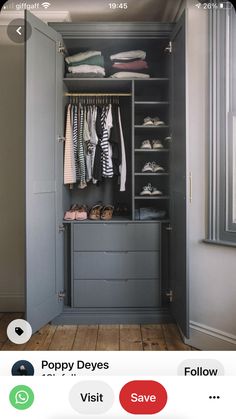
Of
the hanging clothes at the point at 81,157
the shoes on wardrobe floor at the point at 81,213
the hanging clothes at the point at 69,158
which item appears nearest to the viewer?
the hanging clothes at the point at 69,158

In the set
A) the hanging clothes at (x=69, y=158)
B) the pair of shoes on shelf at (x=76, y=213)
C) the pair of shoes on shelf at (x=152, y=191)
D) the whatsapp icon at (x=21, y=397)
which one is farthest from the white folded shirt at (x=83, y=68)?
the whatsapp icon at (x=21, y=397)

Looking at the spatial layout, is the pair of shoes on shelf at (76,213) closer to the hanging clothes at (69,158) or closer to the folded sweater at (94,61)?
the hanging clothes at (69,158)

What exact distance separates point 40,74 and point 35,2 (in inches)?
16.7

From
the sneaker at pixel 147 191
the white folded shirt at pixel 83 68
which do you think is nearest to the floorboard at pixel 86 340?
the sneaker at pixel 147 191

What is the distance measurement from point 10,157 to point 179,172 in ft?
1.34

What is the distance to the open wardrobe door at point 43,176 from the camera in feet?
2.58

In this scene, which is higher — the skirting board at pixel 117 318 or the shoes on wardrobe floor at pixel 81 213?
the shoes on wardrobe floor at pixel 81 213

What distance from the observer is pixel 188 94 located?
726 mm

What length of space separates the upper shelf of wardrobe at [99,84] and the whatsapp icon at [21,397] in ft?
2.97

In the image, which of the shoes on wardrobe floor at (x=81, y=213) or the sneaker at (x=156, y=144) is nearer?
the sneaker at (x=156, y=144)

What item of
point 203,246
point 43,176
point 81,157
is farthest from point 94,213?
point 203,246

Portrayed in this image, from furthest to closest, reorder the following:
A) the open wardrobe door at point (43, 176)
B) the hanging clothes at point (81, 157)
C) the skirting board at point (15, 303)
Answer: the hanging clothes at point (81, 157) → the open wardrobe door at point (43, 176) → the skirting board at point (15, 303)

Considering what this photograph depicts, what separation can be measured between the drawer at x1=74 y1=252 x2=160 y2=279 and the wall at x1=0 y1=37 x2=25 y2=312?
0.74 metres

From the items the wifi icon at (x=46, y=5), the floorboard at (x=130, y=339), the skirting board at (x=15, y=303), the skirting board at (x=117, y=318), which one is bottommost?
the skirting board at (x=117, y=318)
